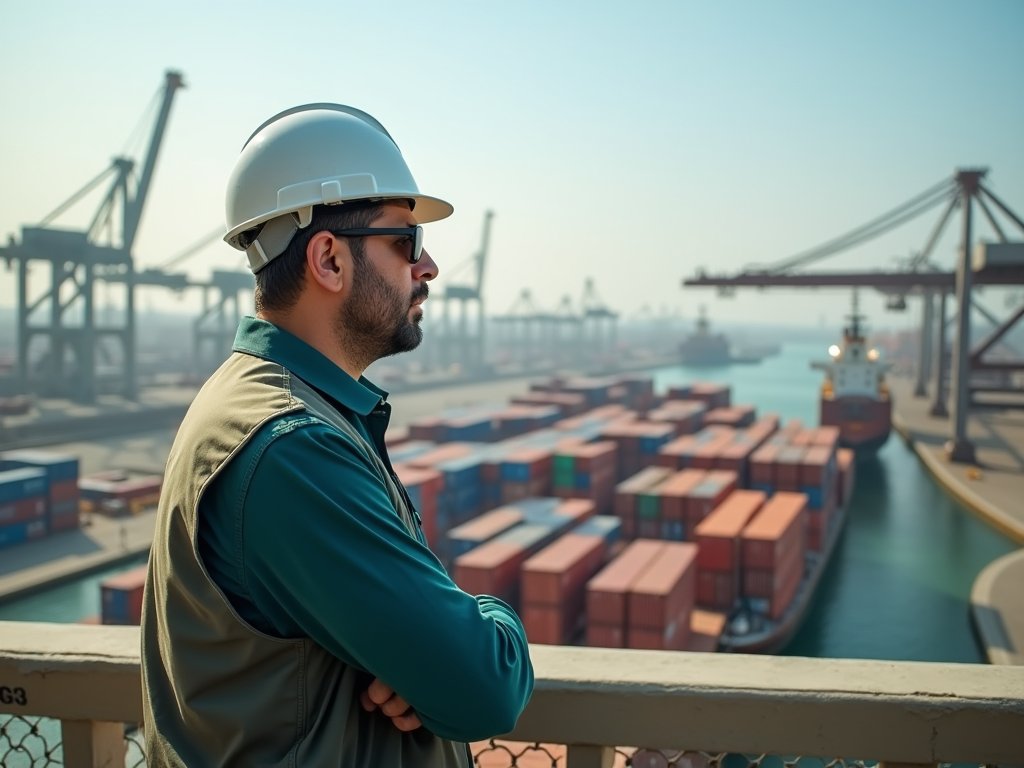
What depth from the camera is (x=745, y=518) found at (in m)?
14.1

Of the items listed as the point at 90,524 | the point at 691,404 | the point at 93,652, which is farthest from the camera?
the point at 691,404

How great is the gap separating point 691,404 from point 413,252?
101 feet

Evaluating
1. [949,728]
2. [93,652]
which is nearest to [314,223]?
[93,652]

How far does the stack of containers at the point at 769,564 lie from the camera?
1262cm

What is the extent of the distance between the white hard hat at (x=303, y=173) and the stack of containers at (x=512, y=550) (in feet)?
28.7

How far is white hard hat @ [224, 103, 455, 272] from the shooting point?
1.15 metres

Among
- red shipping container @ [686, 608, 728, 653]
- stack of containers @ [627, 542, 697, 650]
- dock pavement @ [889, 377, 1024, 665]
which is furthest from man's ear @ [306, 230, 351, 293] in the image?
red shipping container @ [686, 608, 728, 653]

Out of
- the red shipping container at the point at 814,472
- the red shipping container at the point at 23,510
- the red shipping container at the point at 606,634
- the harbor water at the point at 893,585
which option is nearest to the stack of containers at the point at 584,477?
the red shipping container at the point at 814,472

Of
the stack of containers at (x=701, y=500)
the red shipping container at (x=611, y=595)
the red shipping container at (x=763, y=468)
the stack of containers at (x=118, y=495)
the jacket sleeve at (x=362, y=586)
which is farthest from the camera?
the stack of containers at (x=118, y=495)

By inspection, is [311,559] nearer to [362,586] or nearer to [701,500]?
[362,586]

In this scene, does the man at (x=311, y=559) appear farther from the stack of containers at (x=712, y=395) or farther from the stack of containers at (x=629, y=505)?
the stack of containers at (x=712, y=395)

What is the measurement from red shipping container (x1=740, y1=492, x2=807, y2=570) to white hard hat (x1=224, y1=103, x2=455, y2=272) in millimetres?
12454

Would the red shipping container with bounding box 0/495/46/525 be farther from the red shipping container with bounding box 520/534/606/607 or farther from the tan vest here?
the tan vest

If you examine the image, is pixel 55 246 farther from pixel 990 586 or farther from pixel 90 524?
pixel 990 586
